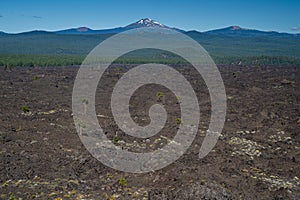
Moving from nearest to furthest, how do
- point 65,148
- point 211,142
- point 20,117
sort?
1. point 65,148
2. point 211,142
3. point 20,117

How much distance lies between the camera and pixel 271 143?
13.8m

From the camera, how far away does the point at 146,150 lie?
12594 millimetres

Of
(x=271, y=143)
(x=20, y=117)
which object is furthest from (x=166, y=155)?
(x=20, y=117)

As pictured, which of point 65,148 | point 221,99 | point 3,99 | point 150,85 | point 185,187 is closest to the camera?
point 185,187

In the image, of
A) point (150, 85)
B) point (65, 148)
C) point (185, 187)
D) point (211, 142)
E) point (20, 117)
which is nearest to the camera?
point (185, 187)

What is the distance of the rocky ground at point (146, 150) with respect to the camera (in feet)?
30.5

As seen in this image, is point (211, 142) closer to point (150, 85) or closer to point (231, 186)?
point (231, 186)

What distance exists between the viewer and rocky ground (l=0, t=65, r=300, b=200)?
30.5 feet

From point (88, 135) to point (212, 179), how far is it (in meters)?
5.87

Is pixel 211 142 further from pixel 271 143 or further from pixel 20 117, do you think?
pixel 20 117

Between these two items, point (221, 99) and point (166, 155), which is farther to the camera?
point (221, 99)

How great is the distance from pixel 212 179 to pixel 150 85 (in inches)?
747

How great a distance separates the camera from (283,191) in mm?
9453

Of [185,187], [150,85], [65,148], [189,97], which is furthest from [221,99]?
[185,187]
